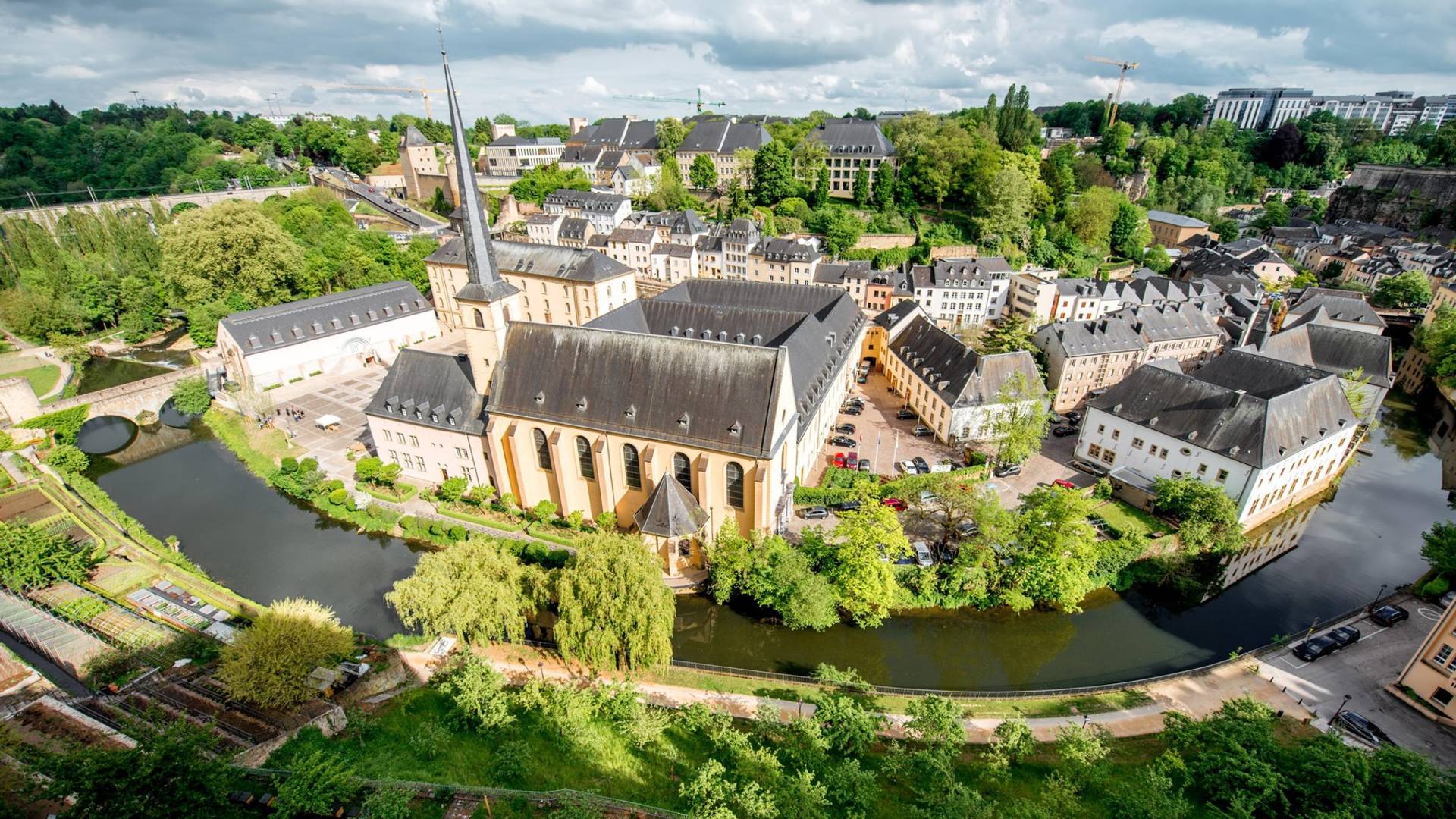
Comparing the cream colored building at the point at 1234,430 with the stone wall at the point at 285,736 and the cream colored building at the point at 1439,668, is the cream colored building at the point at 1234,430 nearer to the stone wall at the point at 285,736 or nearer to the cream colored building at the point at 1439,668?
the cream colored building at the point at 1439,668

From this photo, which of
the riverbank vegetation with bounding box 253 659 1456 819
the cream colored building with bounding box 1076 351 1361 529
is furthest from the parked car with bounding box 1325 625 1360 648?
the cream colored building with bounding box 1076 351 1361 529

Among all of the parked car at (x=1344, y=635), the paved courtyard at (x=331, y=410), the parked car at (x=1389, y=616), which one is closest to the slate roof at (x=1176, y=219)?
the parked car at (x=1389, y=616)

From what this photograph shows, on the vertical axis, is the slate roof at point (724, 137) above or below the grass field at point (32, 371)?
above

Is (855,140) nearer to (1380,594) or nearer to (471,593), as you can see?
(1380,594)

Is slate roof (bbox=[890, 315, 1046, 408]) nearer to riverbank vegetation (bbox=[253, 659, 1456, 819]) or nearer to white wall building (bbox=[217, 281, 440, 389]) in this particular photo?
riverbank vegetation (bbox=[253, 659, 1456, 819])

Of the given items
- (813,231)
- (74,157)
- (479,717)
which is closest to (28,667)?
(479,717)

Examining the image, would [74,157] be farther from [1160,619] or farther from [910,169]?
[1160,619]
